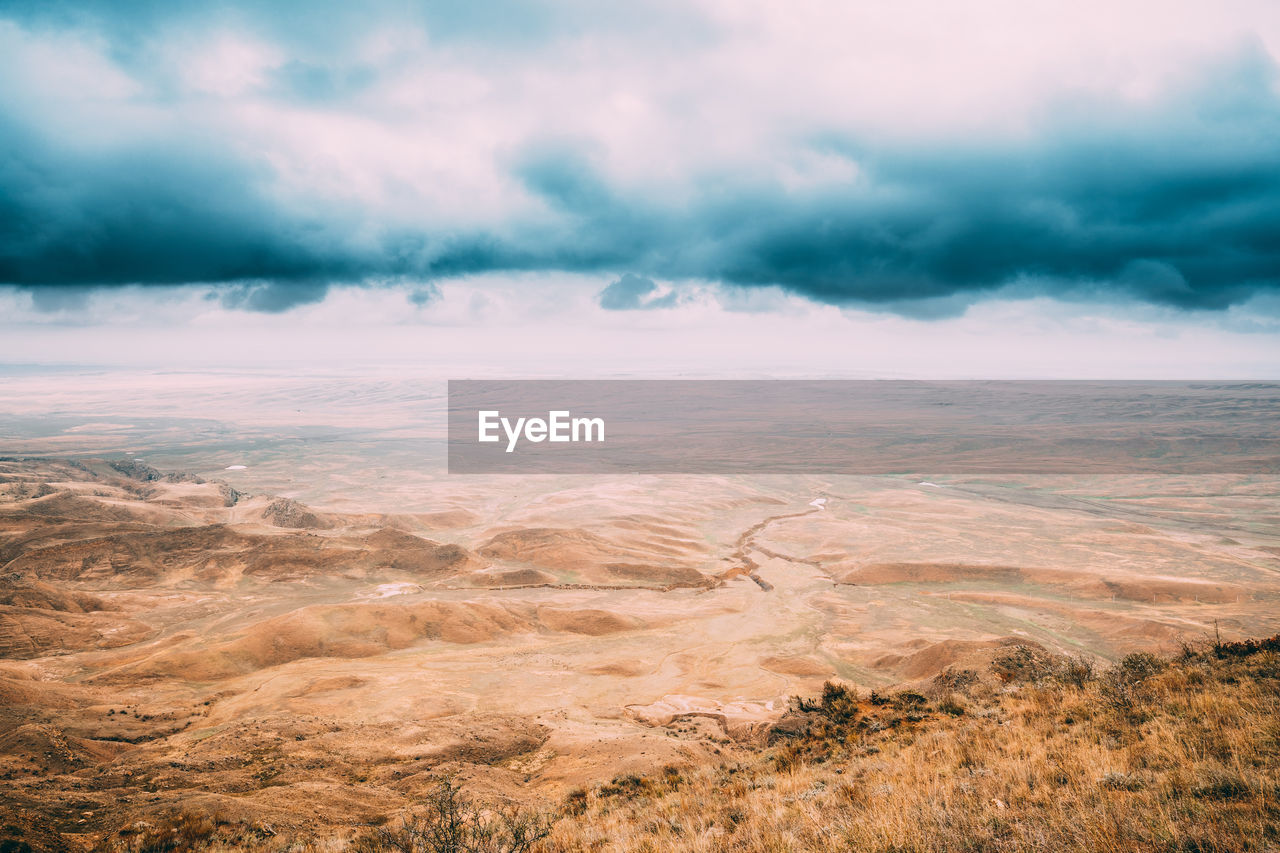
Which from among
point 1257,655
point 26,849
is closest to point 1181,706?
point 1257,655

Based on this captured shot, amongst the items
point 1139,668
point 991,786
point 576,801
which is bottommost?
point 576,801

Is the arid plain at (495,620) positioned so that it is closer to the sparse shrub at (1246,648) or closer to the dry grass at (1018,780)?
the dry grass at (1018,780)

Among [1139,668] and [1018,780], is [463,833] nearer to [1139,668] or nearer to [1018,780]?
[1018,780]

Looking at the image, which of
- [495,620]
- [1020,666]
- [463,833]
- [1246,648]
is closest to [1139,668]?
[1246,648]

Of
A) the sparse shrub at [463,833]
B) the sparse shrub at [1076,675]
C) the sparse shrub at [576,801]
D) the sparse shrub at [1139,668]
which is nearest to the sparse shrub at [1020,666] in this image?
the sparse shrub at [1076,675]

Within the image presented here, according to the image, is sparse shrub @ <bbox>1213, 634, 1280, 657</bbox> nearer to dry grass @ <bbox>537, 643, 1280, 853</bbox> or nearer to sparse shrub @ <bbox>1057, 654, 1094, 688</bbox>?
dry grass @ <bbox>537, 643, 1280, 853</bbox>

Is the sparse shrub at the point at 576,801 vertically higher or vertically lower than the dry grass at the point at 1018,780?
lower

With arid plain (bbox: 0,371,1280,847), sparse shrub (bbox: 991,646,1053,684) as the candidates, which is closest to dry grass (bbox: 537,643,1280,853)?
sparse shrub (bbox: 991,646,1053,684)

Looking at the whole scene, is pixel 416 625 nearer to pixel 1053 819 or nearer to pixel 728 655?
pixel 728 655

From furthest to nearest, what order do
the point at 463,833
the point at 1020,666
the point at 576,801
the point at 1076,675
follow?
the point at 1020,666
the point at 1076,675
the point at 576,801
the point at 463,833
